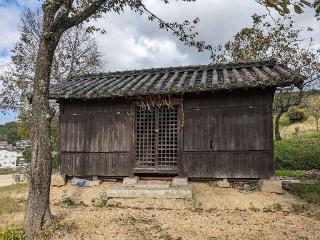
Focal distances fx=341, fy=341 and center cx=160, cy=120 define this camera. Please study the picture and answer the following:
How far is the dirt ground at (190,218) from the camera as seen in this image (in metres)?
7.84

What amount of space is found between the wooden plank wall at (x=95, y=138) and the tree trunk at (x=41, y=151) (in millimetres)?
5422

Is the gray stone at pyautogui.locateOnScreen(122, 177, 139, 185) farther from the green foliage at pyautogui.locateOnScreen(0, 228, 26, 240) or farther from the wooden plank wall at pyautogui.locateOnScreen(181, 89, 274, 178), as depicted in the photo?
the green foliage at pyautogui.locateOnScreen(0, 228, 26, 240)

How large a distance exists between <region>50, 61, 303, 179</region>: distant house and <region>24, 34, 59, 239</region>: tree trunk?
15.3ft

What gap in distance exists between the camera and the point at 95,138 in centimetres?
1365

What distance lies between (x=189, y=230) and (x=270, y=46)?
21101 mm

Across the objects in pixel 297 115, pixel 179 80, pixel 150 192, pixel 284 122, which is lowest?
pixel 150 192

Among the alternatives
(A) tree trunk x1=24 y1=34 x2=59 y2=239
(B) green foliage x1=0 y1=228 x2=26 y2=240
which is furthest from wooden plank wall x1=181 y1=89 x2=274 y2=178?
(B) green foliage x1=0 y1=228 x2=26 y2=240

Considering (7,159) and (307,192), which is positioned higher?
(307,192)

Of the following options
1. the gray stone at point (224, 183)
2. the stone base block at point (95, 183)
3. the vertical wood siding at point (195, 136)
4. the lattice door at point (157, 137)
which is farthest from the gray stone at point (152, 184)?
the gray stone at point (224, 183)

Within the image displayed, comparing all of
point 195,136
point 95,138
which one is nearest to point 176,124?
point 195,136

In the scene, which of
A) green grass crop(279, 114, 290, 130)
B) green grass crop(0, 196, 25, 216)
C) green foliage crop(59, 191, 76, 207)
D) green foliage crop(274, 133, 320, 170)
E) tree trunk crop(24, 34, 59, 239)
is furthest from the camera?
green grass crop(279, 114, 290, 130)

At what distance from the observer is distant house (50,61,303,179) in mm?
12023

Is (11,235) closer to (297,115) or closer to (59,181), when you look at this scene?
(59,181)

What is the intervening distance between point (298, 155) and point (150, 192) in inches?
665
